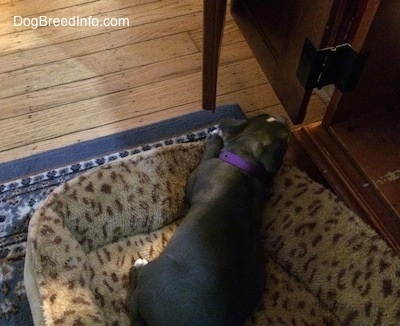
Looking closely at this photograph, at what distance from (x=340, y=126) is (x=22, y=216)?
89cm

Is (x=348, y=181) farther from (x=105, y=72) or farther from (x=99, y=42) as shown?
(x=99, y=42)

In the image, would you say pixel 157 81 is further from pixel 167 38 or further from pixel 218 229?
pixel 218 229

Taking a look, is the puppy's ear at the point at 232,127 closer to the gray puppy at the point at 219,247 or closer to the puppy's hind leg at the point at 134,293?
the gray puppy at the point at 219,247

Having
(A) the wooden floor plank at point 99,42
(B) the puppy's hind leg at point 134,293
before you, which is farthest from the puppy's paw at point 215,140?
(A) the wooden floor plank at point 99,42

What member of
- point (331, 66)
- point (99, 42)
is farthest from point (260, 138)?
point (99, 42)

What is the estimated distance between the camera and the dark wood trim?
1.18m

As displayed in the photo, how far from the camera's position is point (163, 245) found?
1.27m

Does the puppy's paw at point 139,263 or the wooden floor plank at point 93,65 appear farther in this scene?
the wooden floor plank at point 93,65

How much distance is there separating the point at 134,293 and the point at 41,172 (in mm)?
525

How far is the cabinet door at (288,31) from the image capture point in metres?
1.07

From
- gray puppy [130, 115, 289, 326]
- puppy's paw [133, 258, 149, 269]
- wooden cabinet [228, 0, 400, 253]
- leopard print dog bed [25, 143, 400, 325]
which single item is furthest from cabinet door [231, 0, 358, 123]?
puppy's paw [133, 258, 149, 269]

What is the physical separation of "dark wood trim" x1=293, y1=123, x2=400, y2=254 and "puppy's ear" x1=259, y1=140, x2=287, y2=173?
0.55ft

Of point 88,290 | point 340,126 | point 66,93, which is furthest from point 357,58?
point 66,93

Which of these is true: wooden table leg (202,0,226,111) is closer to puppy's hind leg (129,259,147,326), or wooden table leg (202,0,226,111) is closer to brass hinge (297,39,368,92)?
brass hinge (297,39,368,92)
